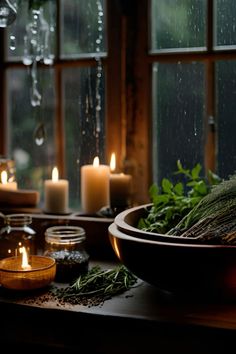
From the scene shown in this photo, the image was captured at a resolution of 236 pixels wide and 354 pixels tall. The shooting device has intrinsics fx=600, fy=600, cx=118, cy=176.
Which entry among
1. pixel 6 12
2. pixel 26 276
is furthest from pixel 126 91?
pixel 26 276

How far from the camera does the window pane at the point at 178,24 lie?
1.42 metres

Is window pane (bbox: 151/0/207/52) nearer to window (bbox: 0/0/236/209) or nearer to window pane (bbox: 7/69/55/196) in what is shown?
window (bbox: 0/0/236/209)

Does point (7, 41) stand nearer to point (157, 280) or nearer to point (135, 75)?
point (135, 75)

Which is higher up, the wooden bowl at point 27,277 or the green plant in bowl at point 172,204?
the green plant in bowl at point 172,204

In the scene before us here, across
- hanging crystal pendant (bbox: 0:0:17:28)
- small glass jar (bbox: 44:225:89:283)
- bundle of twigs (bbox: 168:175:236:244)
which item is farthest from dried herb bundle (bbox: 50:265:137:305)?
hanging crystal pendant (bbox: 0:0:17:28)

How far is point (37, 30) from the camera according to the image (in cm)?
154

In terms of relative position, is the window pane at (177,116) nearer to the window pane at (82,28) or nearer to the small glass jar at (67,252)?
the window pane at (82,28)

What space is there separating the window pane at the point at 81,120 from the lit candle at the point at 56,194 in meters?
0.11

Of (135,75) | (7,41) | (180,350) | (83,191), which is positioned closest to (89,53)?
(135,75)

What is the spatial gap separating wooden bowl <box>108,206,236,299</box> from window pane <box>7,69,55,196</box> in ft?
2.00

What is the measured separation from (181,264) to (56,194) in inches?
22.0

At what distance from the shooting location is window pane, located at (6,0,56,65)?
1.53 metres

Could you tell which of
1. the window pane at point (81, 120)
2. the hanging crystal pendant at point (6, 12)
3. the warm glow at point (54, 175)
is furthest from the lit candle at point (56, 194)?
the hanging crystal pendant at point (6, 12)

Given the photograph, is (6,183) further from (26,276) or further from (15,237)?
(26,276)
